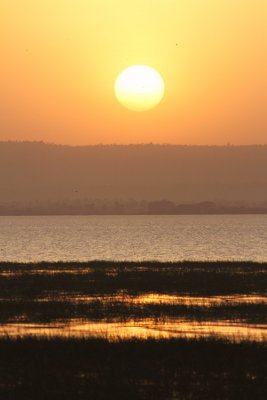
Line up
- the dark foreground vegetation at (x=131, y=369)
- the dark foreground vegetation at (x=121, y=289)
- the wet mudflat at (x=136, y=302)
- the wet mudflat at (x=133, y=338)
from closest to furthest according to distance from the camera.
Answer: the dark foreground vegetation at (x=131, y=369)
the wet mudflat at (x=133, y=338)
the wet mudflat at (x=136, y=302)
the dark foreground vegetation at (x=121, y=289)

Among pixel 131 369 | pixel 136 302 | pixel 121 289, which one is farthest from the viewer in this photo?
pixel 121 289

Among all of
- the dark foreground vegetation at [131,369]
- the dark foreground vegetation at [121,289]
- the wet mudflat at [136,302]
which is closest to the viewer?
the dark foreground vegetation at [131,369]

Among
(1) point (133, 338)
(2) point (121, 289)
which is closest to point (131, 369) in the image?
(1) point (133, 338)

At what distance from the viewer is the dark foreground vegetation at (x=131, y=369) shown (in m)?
23.0

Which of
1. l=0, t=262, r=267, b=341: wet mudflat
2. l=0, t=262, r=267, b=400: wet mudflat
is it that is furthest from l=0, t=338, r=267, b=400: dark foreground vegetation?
l=0, t=262, r=267, b=341: wet mudflat

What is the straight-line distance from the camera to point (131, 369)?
2638 centimetres

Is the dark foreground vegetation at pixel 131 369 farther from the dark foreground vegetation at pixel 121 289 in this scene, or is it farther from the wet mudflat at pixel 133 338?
the dark foreground vegetation at pixel 121 289

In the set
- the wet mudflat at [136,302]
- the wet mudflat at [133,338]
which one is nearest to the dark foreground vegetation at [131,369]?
the wet mudflat at [133,338]

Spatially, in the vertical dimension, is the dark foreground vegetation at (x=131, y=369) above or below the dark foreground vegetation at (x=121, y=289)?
below

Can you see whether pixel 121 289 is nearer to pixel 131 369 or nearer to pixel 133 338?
pixel 133 338

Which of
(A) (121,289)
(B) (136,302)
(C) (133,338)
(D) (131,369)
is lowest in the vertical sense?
(D) (131,369)

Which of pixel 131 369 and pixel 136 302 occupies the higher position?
pixel 136 302

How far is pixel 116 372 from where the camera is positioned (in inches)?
1020

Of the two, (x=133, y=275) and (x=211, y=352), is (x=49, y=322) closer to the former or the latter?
(x=211, y=352)
